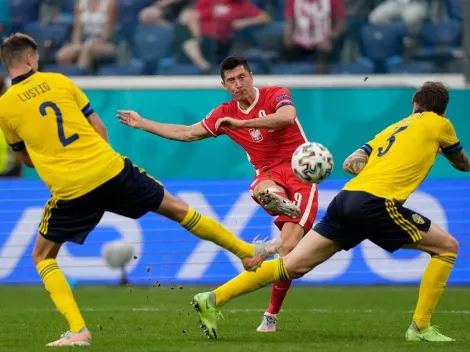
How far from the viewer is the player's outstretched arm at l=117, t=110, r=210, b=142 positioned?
9227 millimetres

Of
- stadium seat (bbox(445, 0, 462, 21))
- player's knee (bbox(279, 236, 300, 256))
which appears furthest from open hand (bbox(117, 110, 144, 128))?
stadium seat (bbox(445, 0, 462, 21))

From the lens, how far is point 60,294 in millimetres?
7988

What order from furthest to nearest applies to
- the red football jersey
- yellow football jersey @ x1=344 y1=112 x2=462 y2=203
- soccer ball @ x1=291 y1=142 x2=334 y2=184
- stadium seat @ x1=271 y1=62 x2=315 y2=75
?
stadium seat @ x1=271 y1=62 x2=315 y2=75 → the red football jersey → soccer ball @ x1=291 y1=142 x2=334 y2=184 → yellow football jersey @ x1=344 y1=112 x2=462 y2=203

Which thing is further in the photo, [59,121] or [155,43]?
[155,43]

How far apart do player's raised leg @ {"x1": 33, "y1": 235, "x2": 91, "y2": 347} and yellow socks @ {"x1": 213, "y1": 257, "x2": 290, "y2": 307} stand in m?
1.26

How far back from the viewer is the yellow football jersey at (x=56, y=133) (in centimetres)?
781

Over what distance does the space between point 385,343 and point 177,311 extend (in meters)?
3.57

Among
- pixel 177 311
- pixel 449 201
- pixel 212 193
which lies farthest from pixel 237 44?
pixel 177 311

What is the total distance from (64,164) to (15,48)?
2.95 ft

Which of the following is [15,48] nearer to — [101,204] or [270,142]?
[101,204]

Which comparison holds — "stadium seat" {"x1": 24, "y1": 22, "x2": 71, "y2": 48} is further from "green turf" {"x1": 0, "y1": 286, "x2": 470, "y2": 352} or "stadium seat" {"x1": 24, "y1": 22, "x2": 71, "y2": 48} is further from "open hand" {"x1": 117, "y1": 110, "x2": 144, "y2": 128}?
"open hand" {"x1": 117, "y1": 110, "x2": 144, "y2": 128}

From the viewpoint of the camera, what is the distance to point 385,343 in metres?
8.23

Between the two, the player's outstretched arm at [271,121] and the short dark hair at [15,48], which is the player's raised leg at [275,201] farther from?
the short dark hair at [15,48]

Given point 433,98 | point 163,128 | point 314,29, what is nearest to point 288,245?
point 163,128
